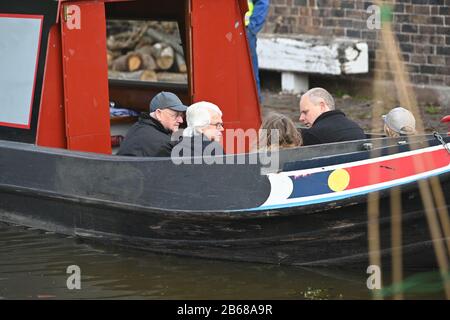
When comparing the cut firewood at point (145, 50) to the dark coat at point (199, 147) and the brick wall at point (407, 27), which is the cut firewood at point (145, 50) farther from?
the dark coat at point (199, 147)

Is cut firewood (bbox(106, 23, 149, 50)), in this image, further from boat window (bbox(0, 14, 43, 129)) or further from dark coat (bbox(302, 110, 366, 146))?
dark coat (bbox(302, 110, 366, 146))

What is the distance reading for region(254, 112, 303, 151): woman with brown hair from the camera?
7.30 m

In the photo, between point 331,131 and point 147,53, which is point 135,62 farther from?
point 331,131

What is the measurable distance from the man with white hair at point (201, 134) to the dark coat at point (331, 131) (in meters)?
0.67

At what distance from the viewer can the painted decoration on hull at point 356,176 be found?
684 centimetres

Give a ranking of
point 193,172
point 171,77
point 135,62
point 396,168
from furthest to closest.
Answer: point 135,62, point 171,77, point 193,172, point 396,168

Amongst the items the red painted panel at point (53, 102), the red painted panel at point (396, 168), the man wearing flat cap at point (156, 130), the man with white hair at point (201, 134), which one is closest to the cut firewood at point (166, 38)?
the red painted panel at point (53, 102)

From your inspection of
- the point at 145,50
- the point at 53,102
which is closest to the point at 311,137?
the point at 53,102

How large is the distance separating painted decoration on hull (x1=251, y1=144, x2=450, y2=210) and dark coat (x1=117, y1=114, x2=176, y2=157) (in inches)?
40.7

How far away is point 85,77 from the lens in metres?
8.13

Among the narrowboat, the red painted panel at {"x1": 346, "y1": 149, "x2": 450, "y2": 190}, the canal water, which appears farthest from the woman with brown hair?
the canal water

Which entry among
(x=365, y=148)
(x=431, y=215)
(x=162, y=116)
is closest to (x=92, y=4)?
(x=162, y=116)

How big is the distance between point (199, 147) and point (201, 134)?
122mm
